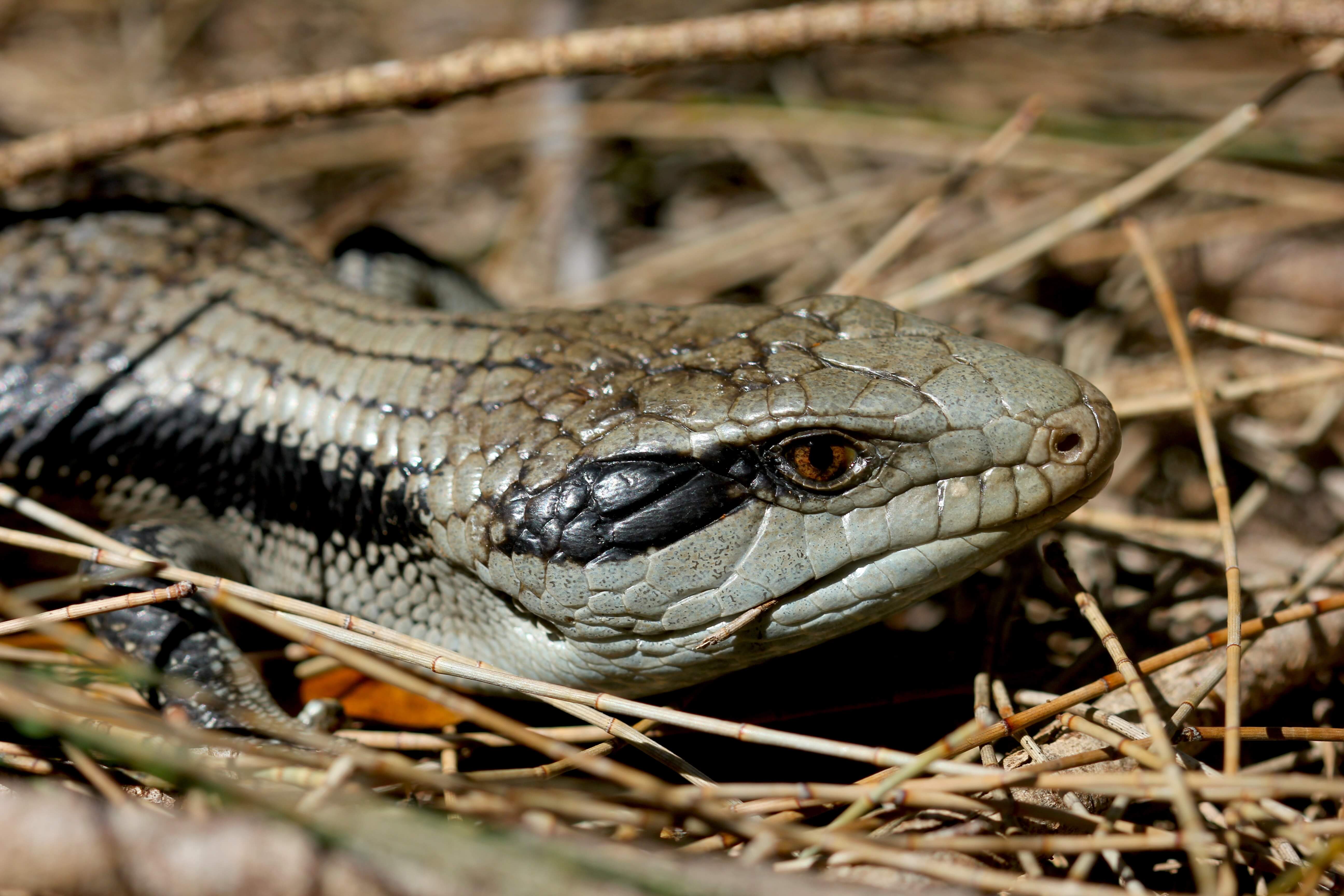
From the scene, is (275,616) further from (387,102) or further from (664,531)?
(387,102)

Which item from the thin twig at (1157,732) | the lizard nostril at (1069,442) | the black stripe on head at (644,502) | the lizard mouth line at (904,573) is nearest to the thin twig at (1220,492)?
the thin twig at (1157,732)

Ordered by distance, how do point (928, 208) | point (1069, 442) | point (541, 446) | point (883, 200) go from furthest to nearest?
1. point (883, 200)
2. point (928, 208)
3. point (541, 446)
4. point (1069, 442)

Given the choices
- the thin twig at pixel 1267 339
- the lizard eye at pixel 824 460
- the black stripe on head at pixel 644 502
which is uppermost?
the thin twig at pixel 1267 339

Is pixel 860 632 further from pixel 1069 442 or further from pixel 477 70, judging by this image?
pixel 477 70

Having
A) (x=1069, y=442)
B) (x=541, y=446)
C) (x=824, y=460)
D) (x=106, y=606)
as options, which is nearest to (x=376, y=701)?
(x=106, y=606)

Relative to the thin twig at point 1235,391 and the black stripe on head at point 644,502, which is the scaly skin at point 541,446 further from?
the thin twig at point 1235,391

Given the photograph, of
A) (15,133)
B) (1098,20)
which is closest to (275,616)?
(1098,20)
